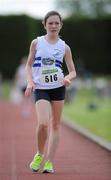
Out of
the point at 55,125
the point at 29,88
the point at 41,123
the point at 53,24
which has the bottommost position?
the point at 55,125

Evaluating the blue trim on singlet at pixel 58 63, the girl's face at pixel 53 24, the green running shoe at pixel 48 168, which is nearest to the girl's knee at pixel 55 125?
the green running shoe at pixel 48 168

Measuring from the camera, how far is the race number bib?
397 inches

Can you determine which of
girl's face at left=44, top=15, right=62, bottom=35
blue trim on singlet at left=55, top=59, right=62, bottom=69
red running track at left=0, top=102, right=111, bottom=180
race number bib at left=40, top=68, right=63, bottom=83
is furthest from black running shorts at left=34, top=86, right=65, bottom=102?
red running track at left=0, top=102, right=111, bottom=180

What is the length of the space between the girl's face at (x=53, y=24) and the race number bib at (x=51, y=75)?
49 cm

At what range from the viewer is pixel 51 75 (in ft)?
33.1

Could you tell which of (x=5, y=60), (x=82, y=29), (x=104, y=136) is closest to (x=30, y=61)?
(x=104, y=136)

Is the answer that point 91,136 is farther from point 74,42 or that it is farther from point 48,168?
point 74,42

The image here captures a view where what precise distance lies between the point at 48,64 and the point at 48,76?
0.53 ft

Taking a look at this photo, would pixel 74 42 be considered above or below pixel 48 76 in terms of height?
below

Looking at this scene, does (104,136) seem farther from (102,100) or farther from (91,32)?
(91,32)

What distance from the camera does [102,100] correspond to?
33531mm

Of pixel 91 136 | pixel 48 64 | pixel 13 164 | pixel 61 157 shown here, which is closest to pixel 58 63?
pixel 48 64

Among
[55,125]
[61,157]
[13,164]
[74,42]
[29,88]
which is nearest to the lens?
[29,88]

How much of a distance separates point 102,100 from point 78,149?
19.8 meters
